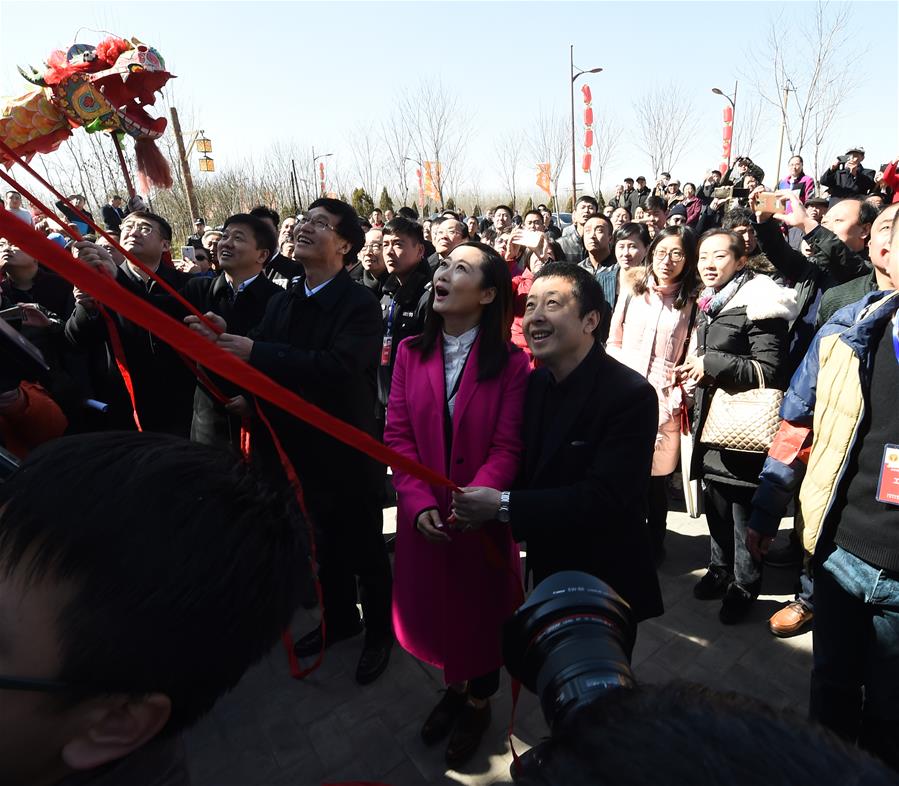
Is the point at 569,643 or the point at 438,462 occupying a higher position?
the point at 569,643

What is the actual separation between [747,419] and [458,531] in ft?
4.79

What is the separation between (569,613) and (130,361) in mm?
2960

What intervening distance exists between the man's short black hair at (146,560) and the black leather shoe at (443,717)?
177 cm

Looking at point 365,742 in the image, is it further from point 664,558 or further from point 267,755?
point 664,558

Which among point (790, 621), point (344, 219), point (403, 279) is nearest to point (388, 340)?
point (403, 279)

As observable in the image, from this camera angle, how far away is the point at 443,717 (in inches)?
89.3

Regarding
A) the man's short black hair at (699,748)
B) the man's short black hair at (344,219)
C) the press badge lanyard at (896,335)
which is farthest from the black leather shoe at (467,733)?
the man's short black hair at (344,219)

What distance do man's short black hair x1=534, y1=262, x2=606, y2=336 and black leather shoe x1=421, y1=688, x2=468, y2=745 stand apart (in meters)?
1.62

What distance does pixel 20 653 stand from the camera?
632 millimetres

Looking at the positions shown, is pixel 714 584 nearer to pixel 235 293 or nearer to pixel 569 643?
pixel 569 643

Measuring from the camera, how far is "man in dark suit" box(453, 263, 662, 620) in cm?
172

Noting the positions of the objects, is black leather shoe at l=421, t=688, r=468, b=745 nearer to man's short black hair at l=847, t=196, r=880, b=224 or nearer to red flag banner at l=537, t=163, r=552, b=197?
man's short black hair at l=847, t=196, r=880, b=224

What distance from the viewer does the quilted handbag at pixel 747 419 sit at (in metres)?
2.52

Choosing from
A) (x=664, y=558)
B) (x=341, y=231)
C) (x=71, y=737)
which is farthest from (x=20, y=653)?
(x=664, y=558)
